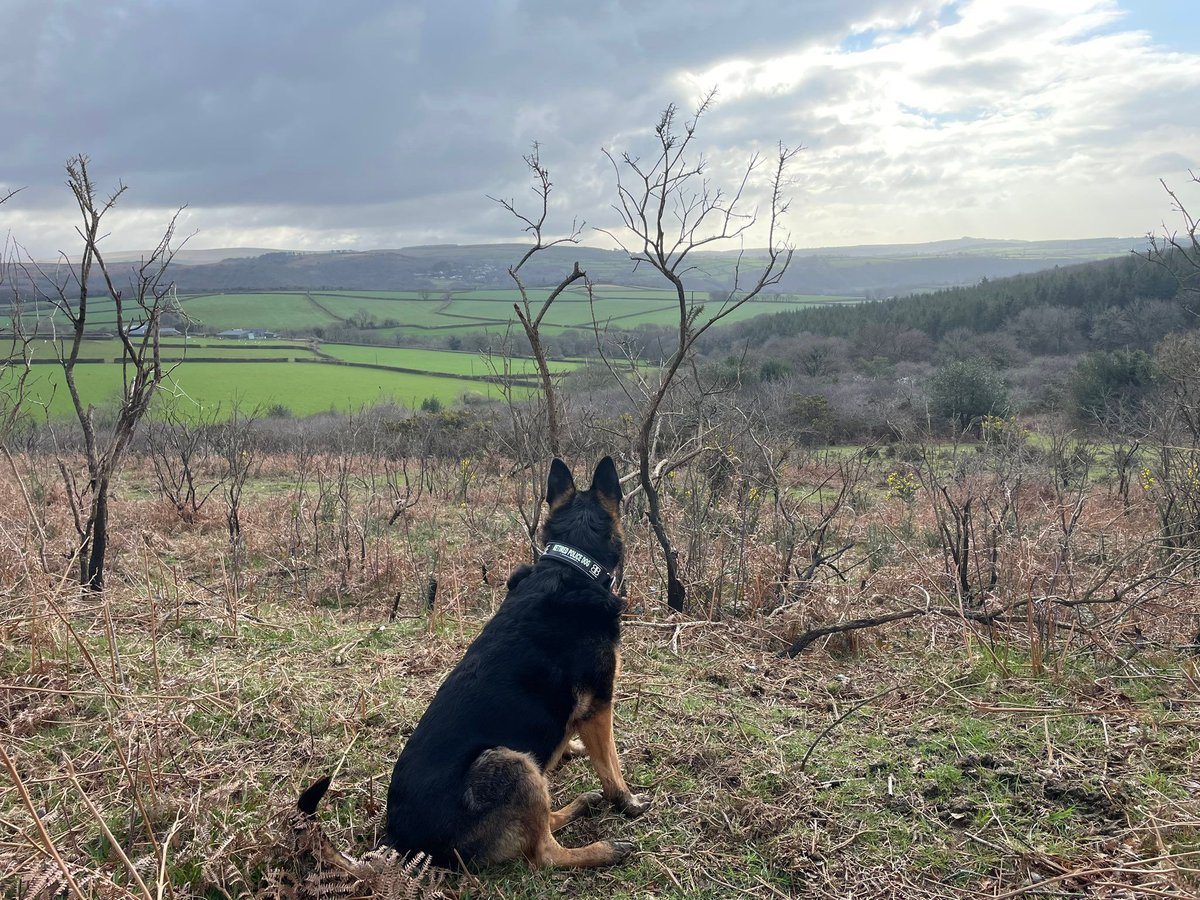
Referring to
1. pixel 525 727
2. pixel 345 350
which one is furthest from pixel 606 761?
pixel 345 350

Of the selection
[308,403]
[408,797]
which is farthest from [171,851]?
[308,403]

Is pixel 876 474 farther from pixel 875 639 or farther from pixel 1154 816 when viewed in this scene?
pixel 1154 816

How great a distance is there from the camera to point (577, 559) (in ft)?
12.9

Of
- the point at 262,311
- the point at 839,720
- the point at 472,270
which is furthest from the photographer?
the point at 472,270

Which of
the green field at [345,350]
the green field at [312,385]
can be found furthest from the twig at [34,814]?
the green field at [312,385]

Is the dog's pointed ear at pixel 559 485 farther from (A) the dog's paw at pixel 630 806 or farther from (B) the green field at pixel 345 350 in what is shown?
(B) the green field at pixel 345 350

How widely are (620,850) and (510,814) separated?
1.96 feet

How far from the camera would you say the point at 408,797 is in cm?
300

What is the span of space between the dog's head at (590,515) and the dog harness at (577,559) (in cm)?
9

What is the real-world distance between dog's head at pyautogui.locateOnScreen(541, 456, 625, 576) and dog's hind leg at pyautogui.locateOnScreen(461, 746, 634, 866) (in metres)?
1.32

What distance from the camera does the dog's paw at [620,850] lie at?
323 centimetres

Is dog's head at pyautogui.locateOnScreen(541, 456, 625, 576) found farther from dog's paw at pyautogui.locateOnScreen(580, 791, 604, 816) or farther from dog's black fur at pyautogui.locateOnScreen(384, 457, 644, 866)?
dog's paw at pyautogui.locateOnScreen(580, 791, 604, 816)

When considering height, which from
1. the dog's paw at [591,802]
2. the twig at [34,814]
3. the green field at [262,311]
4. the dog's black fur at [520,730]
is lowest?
the dog's paw at [591,802]

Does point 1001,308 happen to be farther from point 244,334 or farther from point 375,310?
point 244,334
